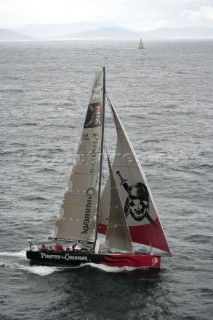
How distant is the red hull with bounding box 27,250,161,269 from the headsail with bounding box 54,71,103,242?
4.52 feet

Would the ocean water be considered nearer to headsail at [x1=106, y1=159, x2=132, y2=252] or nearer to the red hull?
the red hull

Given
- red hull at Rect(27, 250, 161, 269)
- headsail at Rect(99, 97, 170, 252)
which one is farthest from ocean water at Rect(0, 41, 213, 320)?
headsail at Rect(99, 97, 170, 252)

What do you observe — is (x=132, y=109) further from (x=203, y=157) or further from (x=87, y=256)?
(x=87, y=256)

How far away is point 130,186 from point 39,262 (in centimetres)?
963

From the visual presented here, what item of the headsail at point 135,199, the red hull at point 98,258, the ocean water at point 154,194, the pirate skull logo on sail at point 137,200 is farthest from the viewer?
the red hull at point 98,258

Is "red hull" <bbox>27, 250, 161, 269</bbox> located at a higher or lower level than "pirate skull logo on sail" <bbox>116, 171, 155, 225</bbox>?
lower

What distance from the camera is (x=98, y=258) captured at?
140 ft

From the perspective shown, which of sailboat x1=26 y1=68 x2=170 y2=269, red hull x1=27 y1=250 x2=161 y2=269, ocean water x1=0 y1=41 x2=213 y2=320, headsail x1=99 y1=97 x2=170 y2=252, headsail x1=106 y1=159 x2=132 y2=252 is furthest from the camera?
headsail x1=106 y1=159 x2=132 y2=252

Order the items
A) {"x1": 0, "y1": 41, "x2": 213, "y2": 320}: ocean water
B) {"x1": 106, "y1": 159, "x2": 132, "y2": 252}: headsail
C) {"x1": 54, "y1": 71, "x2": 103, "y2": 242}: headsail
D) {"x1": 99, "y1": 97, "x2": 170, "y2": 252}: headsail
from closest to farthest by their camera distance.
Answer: {"x1": 0, "y1": 41, "x2": 213, "y2": 320}: ocean water, {"x1": 54, "y1": 71, "x2": 103, "y2": 242}: headsail, {"x1": 99, "y1": 97, "x2": 170, "y2": 252}: headsail, {"x1": 106, "y1": 159, "x2": 132, "y2": 252}: headsail

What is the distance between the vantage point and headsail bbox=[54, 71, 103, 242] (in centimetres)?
4062

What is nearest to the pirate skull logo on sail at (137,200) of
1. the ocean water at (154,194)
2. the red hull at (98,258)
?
the red hull at (98,258)

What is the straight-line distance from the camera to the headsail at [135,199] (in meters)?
41.2

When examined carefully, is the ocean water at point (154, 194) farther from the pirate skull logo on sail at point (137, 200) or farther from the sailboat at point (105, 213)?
the pirate skull logo on sail at point (137, 200)

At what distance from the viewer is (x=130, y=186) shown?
4219 cm
